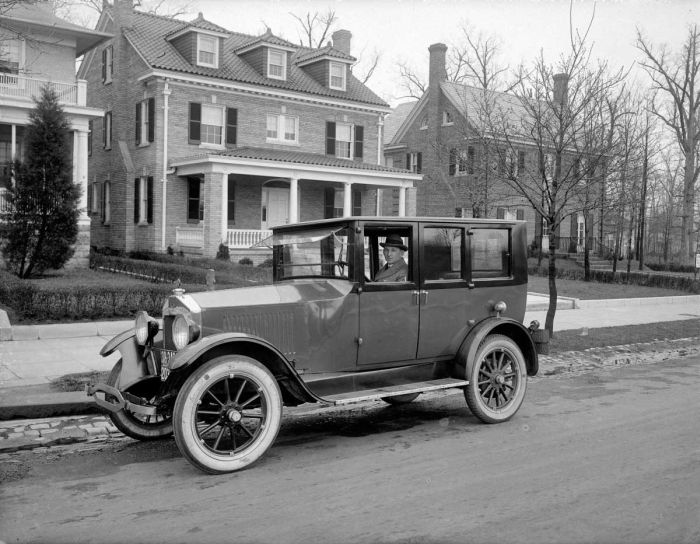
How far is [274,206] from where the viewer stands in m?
29.1

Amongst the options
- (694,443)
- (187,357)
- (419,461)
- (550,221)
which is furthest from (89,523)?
(550,221)

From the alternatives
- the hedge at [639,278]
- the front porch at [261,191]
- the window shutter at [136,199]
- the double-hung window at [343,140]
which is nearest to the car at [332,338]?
the front porch at [261,191]

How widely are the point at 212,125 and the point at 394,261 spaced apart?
2217cm

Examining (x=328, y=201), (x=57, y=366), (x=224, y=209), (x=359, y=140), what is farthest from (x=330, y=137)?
(x=57, y=366)

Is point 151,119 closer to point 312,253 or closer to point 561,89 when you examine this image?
point 561,89

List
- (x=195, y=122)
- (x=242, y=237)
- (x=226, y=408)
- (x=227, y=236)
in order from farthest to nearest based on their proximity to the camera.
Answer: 1. (x=195, y=122)
2. (x=242, y=237)
3. (x=227, y=236)
4. (x=226, y=408)

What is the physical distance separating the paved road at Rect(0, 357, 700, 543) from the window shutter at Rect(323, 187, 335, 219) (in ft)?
77.5

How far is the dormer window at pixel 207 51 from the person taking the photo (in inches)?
1065

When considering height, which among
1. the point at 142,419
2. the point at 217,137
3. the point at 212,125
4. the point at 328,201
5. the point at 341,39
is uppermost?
the point at 341,39

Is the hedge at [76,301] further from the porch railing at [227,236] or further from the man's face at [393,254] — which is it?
the porch railing at [227,236]

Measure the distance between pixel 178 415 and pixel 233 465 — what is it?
1.87 ft

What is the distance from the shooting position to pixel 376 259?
6.36 metres

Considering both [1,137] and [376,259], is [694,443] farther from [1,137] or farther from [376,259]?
[1,137]

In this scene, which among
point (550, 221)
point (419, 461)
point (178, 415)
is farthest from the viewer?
point (550, 221)
